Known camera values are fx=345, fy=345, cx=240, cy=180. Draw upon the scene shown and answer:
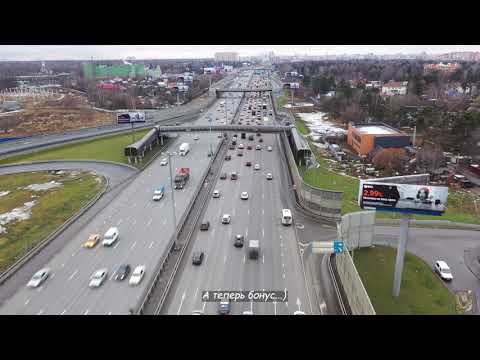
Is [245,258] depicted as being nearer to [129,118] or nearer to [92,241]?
[92,241]

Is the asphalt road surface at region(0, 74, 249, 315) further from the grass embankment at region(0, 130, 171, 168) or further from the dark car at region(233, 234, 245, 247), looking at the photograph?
the grass embankment at region(0, 130, 171, 168)

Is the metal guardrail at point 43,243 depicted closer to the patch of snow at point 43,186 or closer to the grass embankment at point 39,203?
the grass embankment at point 39,203

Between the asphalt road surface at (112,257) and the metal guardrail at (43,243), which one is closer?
the asphalt road surface at (112,257)

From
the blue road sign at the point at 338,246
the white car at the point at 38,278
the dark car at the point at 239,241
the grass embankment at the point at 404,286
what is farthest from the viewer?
the dark car at the point at 239,241

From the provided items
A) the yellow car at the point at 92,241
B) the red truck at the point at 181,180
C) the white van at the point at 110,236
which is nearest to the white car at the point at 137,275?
the white van at the point at 110,236

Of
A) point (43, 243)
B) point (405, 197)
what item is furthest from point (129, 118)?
point (405, 197)

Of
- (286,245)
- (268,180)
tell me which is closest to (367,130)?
(268,180)

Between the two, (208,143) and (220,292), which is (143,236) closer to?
(220,292)
